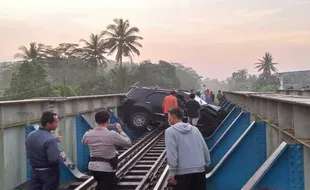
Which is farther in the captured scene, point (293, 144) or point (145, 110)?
point (145, 110)

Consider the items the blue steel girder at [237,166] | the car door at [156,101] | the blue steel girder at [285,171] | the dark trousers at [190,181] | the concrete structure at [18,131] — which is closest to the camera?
the blue steel girder at [285,171]

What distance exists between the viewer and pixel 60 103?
10508 millimetres

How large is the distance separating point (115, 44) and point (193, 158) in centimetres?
6981

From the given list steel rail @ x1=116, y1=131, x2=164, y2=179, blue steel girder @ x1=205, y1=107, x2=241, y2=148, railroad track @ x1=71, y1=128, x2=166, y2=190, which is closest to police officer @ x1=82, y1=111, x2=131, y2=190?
railroad track @ x1=71, y1=128, x2=166, y2=190

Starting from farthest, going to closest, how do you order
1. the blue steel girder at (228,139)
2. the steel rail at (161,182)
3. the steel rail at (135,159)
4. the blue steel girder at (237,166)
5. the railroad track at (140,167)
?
the blue steel girder at (228,139) < the steel rail at (135,159) < the railroad track at (140,167) < the steel rail at (161,182) < the blue steel girder at (237,166)

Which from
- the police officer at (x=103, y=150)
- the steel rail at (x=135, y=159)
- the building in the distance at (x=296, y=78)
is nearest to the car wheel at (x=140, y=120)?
the steel rail at (x=135, y=159)

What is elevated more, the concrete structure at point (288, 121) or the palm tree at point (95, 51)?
the palm tree at point (95, 51)

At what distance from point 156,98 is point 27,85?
117ft

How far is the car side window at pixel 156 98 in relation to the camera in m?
19.2

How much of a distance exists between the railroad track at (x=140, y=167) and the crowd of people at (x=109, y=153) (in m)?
2.66

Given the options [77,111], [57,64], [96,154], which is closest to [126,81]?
[57,64]

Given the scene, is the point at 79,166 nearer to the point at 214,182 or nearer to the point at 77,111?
the point at 77,111

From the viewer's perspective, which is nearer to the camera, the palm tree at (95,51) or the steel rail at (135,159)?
the steel rail at (135,159)

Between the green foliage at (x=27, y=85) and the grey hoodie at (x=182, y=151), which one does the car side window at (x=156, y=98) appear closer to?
the grey hoodie at (x=182, y=151)
